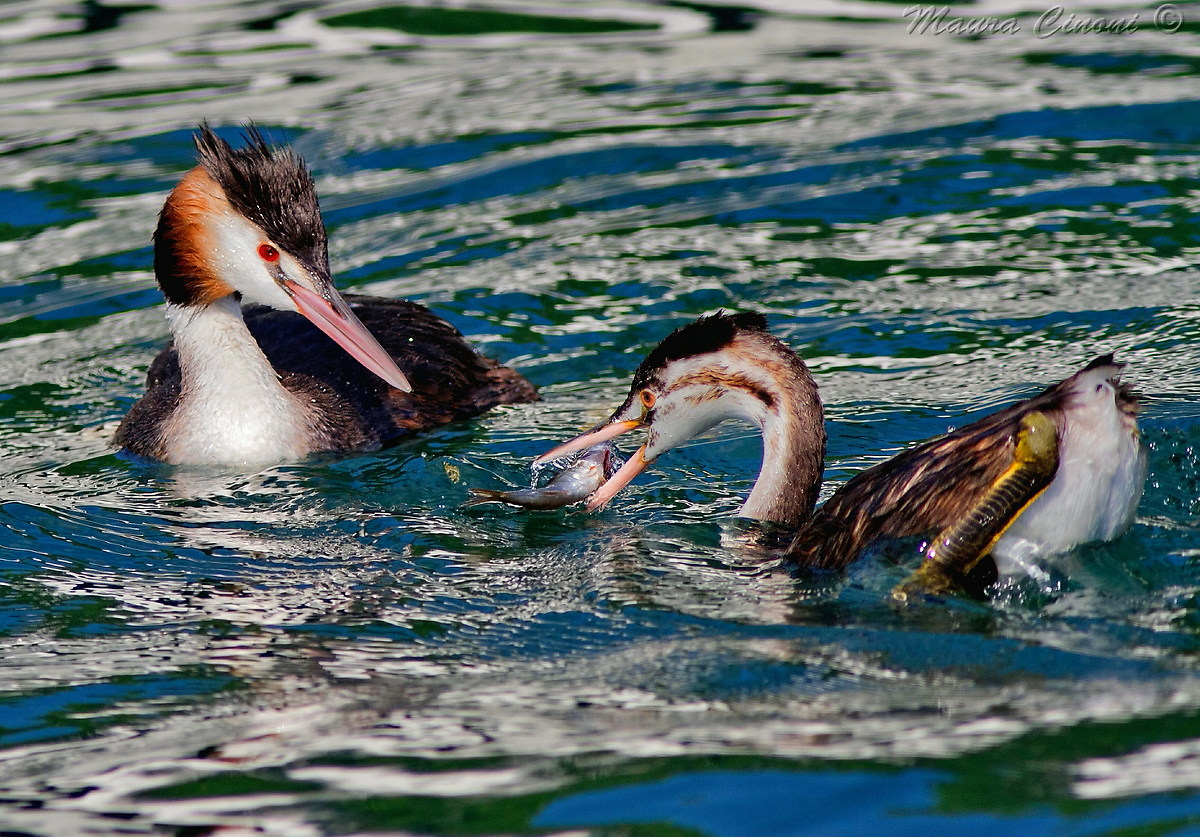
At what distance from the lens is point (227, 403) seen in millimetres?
6785

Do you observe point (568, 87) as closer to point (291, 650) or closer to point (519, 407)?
point (519, 407)

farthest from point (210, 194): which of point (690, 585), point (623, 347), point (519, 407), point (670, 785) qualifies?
point (670, 785)

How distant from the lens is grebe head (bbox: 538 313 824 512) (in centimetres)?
541

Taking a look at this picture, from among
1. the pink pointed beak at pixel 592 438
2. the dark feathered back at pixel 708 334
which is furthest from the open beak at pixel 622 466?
the dark feathered back at pixel 708 334

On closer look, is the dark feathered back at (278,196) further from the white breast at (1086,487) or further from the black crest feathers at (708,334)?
the white breast at (1086,487)

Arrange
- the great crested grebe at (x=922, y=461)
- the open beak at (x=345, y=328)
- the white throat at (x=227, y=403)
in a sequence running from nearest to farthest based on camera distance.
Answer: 1. the great crested grebe at (x=922, y=461)
2. the open beak at (x=345, y=328)
3. the white throat at (x=227, y=403)

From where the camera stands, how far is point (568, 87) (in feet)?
38.9

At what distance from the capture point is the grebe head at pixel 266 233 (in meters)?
6.61

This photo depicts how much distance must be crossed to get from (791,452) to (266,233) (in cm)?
250

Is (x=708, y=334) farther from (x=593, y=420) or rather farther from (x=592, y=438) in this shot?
(x=593, y=420)

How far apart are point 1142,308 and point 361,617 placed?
14.4ft

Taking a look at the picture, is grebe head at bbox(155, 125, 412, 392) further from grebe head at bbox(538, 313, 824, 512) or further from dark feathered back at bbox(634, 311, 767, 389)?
dark feathered back at bbox(634, 311, 767, 389)

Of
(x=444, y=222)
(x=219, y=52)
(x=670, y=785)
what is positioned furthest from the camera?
(x=219, y=52)

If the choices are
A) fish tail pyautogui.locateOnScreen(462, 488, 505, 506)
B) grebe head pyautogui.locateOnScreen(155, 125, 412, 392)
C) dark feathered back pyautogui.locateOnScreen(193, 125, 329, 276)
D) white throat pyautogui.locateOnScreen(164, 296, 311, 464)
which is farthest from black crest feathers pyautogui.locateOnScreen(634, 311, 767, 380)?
white throat pyautogui.locateOnScreen(164, 296, 311, 464)
